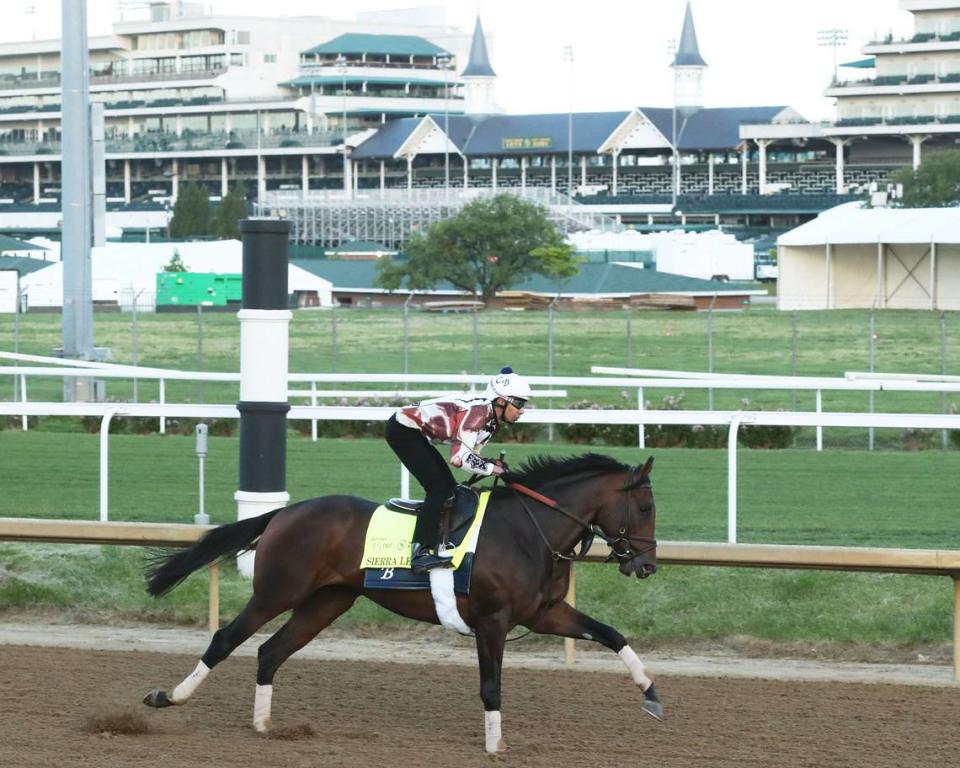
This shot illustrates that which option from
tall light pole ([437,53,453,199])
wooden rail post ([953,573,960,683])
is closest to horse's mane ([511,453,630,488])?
wooden rail post ([953,573,960,683])

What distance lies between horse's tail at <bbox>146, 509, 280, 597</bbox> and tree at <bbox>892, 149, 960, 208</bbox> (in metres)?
53.0

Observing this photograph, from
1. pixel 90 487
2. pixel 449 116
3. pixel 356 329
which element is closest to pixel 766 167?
pixel 449 116

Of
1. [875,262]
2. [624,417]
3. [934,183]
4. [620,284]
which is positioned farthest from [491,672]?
[934,183]

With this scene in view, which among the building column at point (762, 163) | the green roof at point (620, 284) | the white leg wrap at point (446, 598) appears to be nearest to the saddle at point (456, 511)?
the white leg wrap at point (446, 598)

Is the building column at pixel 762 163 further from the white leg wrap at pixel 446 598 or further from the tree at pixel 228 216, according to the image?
Answer: the white leg wrap at pixel 446 598

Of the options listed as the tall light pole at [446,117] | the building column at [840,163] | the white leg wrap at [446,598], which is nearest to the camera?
the white leg wrap at [446,598]

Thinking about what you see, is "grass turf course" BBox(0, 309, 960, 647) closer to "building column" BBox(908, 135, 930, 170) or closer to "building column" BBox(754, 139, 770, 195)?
"building column" BBox(908, 135, 930, 170)

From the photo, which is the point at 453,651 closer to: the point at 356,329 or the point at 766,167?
the point at 356,329

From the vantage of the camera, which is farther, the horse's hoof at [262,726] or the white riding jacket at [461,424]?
the horse's hoof at [262,726]

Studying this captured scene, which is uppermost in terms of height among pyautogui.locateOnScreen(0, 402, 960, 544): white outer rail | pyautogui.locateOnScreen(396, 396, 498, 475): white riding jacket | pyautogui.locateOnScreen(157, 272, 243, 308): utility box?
pyautogui.locateOnScreen(157, 272, 243, 308): utility box

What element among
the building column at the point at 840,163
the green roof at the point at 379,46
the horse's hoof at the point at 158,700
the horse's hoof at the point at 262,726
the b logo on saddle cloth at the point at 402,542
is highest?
the green roof at the point at 379,46

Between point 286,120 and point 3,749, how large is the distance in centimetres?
9428

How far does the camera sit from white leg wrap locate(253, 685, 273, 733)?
614 cm

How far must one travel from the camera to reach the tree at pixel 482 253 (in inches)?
1789
